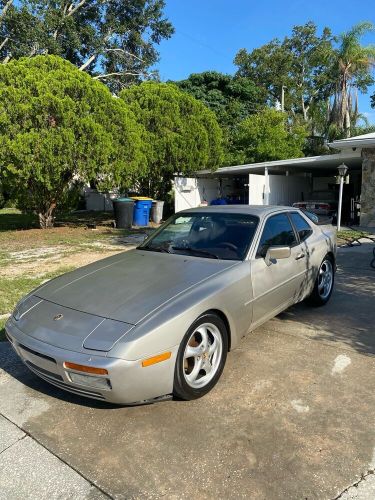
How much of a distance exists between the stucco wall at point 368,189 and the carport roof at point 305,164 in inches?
21.1

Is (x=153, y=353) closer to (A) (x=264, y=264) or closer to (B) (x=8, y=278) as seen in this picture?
(A) (x=264, y=264)

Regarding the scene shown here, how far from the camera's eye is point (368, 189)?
49.9ft

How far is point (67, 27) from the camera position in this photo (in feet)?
90.9

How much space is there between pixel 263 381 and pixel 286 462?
98 cm

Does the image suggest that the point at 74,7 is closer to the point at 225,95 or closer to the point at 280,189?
the point at 225,95

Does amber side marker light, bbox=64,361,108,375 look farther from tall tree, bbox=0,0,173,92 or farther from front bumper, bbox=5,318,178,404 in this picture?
tall tree, bbox=0,0,173,92

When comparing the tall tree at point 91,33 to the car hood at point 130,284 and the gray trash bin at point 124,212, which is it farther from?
the car hood at point 130,284

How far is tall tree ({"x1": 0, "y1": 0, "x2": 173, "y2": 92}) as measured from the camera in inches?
1017

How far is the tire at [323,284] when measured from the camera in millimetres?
5172

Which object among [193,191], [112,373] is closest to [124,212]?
→ [193,191]

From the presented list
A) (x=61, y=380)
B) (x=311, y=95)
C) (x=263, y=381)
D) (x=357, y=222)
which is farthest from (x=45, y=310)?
(x=311, y=95)

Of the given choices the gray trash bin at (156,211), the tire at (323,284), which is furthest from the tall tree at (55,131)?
the tire at (323,284)

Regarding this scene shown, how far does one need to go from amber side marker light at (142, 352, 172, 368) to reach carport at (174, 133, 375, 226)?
43.9 feet

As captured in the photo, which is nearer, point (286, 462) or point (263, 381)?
point (286, 462)
